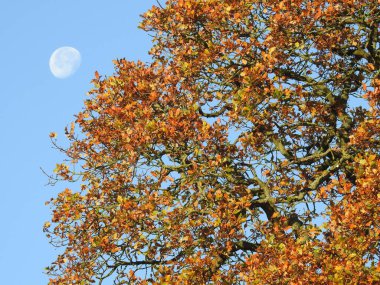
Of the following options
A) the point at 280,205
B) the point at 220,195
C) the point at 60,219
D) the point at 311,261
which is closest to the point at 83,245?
the point at 60,219

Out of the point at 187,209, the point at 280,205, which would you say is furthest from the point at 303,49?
the point at 187,209

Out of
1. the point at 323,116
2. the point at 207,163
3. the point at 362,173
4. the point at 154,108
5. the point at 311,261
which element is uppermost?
the point at 154,108

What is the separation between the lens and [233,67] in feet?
68.6

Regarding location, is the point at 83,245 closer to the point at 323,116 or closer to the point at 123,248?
the point at 123,248

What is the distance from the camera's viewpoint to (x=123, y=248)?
18609mm

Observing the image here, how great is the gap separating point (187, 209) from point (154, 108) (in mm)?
4015

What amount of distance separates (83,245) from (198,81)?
684cm

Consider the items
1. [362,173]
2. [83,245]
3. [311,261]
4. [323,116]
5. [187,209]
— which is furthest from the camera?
[323,116]

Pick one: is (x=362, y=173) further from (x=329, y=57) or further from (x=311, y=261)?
(x=329, y=57)

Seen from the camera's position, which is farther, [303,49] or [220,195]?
[303,49]

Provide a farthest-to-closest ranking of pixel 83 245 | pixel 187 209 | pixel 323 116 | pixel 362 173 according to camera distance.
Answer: pixel 323 116
pixel 83 245
pixel 187 209
pixel 362 173

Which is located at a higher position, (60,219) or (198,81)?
(198,81)

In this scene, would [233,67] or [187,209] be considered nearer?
[187,209]

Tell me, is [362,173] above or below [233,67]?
below
